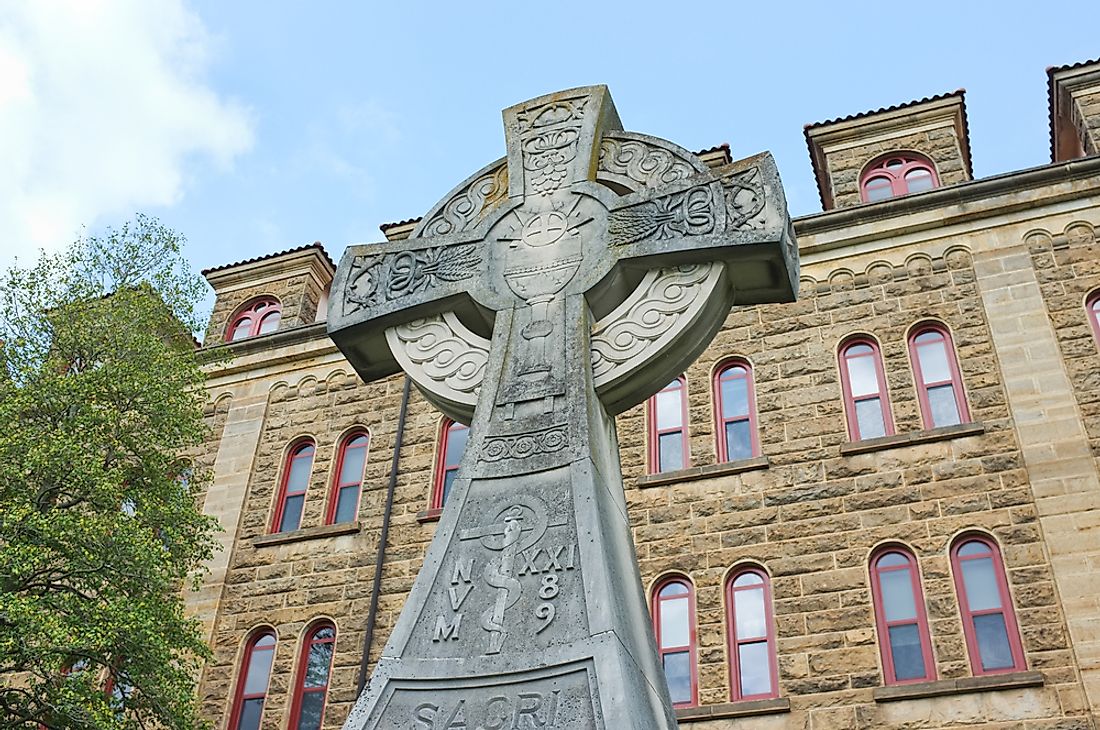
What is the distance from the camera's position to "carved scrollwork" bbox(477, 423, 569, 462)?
4.78 meters

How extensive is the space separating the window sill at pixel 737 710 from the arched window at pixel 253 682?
605 cm

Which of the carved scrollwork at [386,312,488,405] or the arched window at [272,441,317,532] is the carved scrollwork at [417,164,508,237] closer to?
the carved scrollwork at [386,312,488,405]

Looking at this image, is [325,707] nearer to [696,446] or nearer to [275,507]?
[275,507]

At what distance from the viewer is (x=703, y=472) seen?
47.4 ft

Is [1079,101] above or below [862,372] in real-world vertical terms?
above

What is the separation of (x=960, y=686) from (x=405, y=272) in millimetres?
8606

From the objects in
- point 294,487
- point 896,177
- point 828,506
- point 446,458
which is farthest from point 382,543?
point 896,177

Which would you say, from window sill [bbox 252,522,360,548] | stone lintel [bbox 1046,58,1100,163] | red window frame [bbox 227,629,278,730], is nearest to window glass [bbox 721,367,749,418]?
window sill [bbox 252,522,360,548]

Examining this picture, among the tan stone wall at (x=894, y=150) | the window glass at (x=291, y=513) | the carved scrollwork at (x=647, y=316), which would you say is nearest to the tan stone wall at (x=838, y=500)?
the tan stone wall at (x=894, y=150)

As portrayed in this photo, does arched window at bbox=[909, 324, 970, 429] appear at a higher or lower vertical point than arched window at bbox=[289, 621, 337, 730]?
higher

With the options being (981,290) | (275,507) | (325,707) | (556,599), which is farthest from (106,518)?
(981,290)

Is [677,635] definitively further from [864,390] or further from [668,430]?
[864,390]

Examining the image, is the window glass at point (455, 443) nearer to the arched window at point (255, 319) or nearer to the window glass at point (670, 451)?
the window glass at point (670, 451)

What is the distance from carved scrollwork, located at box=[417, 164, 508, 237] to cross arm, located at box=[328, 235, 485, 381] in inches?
5.3
